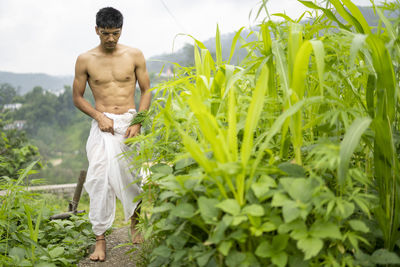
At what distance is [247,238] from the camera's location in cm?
144

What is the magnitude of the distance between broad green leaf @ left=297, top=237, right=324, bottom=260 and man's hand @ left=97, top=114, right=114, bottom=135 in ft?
7.02

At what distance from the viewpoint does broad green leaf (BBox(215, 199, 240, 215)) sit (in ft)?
4.23

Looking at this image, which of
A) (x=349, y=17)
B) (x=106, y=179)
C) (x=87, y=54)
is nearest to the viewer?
(x=349, y=17)

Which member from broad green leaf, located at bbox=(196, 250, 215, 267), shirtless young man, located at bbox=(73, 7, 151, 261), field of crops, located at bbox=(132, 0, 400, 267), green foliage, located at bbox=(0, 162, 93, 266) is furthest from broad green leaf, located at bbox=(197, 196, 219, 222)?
shirtless young man, located at bbox=(73, 7, 151, 261)

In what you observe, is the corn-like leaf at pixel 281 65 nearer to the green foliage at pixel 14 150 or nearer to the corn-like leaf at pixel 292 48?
the corn-like leaf at pixel 292 48

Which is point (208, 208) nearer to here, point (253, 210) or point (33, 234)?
point (253, 210)

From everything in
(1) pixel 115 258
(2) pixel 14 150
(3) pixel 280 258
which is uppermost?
(3) pixel 280 258

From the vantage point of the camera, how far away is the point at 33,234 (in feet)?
7.58

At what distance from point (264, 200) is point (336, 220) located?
25 cm

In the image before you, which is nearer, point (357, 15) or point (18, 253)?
point (357, 15)

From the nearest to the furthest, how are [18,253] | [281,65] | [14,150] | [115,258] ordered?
[281,65], [18,253], [115,258], [14,150]

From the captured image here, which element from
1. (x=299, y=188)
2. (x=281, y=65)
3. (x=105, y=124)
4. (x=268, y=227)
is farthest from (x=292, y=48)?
(x=105, y=124)

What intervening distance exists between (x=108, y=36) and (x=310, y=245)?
8.15 feet

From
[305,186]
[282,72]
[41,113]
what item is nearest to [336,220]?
[305,186]
